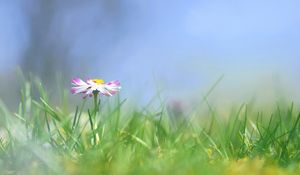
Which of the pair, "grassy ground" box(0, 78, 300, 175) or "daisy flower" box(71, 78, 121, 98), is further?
"daisy flower" box(71, 78, 121, 98)

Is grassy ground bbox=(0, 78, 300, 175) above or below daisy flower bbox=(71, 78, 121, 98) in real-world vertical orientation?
below

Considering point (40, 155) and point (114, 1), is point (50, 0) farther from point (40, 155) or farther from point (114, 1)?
point (40, 155)

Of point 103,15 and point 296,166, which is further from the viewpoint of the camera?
point 103,15

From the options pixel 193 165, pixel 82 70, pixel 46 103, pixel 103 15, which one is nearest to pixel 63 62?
pixel 82 70

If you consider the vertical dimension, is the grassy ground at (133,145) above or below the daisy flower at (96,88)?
below

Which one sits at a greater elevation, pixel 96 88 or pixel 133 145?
pixel 96 88
